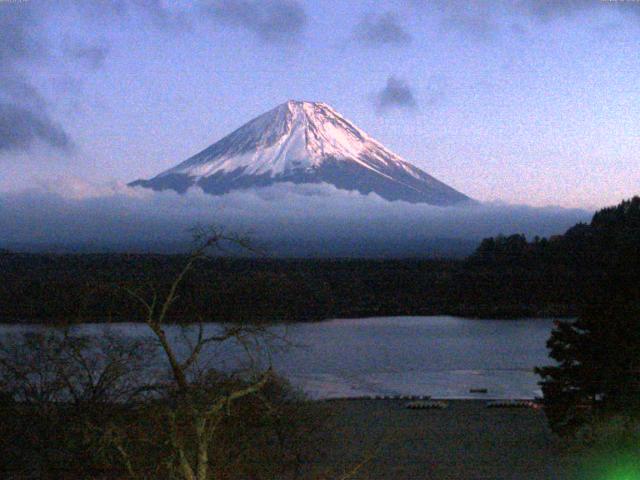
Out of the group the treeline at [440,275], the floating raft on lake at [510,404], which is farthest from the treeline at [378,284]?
the floating raft on lake at [510,404]

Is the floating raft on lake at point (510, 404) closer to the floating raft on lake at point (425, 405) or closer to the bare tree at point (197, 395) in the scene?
the floating raft on lake at point (425, 405)

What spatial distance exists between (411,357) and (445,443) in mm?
14219

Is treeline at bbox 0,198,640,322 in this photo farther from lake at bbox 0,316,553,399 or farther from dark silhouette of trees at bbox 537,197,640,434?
dark silhouette of trees at bbox 537,197,640,434

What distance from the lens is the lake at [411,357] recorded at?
63.7 feet

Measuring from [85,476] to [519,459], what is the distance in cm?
655

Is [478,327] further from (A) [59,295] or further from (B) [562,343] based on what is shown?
(B) [562,343]

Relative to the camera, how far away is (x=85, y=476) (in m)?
6.83

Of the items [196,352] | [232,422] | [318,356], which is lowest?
[318,356]

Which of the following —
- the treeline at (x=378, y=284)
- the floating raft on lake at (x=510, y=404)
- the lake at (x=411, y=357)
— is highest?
the treeline at (x=378, y=284)

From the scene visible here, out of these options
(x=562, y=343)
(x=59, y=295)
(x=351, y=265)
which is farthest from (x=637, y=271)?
(x=351, y=265)

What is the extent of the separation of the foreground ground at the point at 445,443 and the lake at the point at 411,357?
1.87 metres

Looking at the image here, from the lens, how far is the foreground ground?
33.5 feet

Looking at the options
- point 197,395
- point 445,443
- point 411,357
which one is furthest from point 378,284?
point 197,395

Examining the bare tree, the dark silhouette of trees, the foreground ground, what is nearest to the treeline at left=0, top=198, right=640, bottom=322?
the foreground ground
